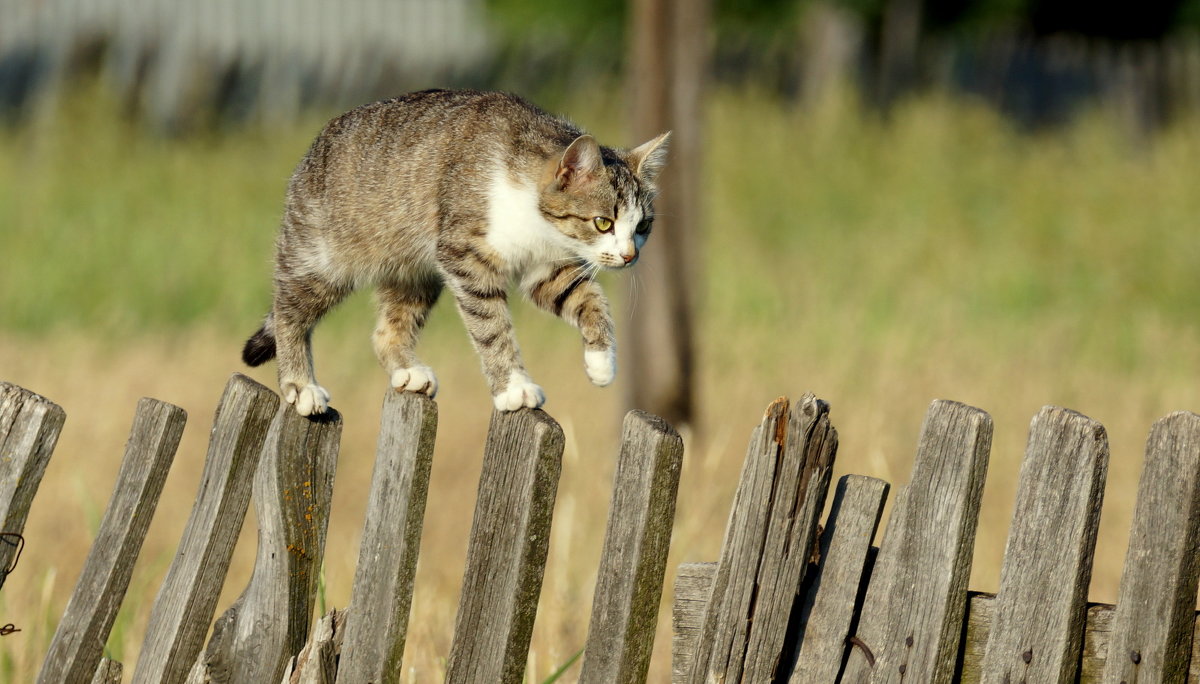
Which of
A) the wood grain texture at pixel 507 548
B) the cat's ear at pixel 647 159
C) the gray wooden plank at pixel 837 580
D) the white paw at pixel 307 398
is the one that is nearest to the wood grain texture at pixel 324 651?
the wood grain texture at pixel 507 548

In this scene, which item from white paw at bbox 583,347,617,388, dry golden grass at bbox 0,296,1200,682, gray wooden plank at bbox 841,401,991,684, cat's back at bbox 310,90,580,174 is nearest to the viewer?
gray wooden plank at bbox 841,401,991,684

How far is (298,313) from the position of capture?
3090 mm

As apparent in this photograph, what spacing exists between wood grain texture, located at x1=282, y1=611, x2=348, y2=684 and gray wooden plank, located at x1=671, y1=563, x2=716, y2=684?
613 millimetres

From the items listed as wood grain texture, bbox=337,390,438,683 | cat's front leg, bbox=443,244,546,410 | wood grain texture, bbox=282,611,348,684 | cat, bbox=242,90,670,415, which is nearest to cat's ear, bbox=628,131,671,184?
cat, bbox=242,90,670,415

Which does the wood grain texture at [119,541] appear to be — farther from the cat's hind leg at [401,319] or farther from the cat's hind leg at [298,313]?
the cat's hind leg at [401,319]

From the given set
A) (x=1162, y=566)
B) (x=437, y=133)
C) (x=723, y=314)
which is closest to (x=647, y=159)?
(x=437, y=133)

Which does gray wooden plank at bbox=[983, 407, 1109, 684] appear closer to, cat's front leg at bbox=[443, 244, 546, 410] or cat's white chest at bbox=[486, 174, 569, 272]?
cat's front leg at bbox=[443, 244, 546, 410]

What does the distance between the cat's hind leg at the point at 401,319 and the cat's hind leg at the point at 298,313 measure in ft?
0.37

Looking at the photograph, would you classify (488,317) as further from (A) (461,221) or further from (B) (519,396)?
(B) (519,396)

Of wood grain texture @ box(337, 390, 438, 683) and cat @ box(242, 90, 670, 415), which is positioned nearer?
wood grain texture @ box(337, 390, 438, 683)

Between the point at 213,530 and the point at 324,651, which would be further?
the point at 213,530

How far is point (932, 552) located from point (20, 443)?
1.75 metres

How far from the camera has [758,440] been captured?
7.04 ft

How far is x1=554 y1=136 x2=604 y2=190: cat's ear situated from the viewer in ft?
9.54
